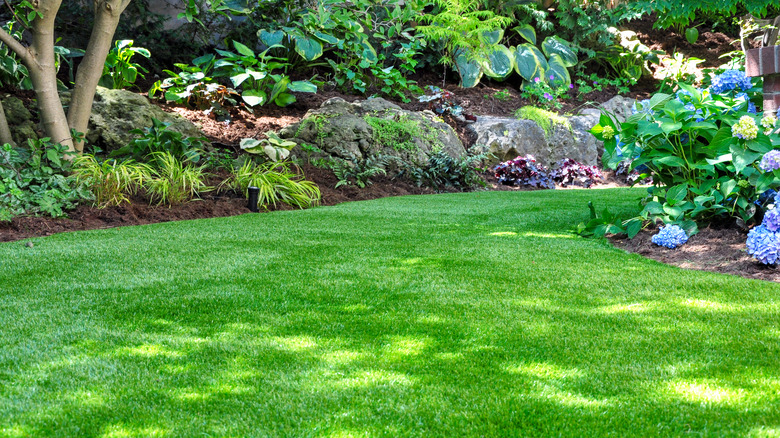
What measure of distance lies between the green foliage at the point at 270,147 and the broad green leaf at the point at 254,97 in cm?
104

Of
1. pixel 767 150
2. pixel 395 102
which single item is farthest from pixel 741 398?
pixel 395 102

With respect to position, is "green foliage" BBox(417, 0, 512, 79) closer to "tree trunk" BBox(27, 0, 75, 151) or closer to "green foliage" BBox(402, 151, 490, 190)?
"green foliage" BBox(402, 151, 490, 190)

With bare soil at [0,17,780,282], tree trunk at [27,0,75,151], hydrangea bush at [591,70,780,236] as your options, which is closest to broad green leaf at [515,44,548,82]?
bare soil at [0,17,780,282]

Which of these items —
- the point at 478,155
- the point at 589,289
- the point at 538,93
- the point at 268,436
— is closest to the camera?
the point at 268,436

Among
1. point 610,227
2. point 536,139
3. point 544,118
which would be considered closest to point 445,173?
point 536,139

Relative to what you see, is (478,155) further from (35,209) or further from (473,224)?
(35,209)

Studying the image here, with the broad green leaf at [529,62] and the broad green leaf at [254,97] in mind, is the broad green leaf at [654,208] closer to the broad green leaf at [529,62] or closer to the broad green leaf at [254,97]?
the broad green leaf at [254,97]

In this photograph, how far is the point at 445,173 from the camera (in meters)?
7.75

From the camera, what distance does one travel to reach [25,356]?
199cm

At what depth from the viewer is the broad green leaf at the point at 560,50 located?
11727 mm

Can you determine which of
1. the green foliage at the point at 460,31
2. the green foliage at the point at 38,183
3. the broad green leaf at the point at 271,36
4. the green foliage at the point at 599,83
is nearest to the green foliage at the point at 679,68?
the green foliage at the point at 599,83

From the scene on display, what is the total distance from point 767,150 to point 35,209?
500 centimetres

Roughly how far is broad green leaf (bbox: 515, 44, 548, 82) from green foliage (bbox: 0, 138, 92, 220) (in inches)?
322

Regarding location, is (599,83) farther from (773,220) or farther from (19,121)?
(19,121)
